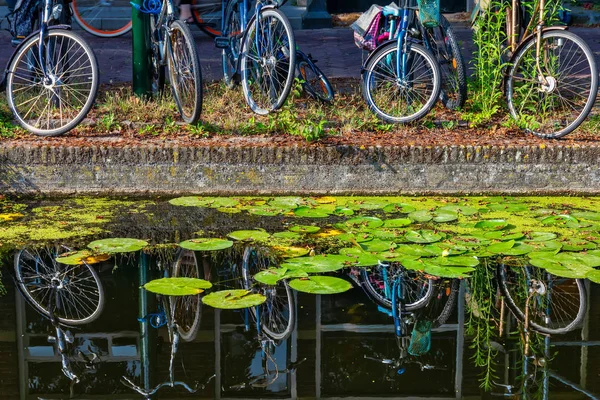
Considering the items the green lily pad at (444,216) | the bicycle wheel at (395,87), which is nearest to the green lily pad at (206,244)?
the green lily pad at (444,216)

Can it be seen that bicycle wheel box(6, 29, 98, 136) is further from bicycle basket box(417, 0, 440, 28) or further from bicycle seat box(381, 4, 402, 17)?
bicycle basket box(417, 0, 440, 28)

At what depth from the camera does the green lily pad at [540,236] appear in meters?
5.20

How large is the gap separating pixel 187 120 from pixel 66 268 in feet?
6.29

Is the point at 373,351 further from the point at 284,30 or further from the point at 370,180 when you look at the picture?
the point at 284,30

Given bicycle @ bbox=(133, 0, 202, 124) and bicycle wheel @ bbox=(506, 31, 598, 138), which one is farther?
bicycle wheel @ bbox=(506, 31, 598, 138)

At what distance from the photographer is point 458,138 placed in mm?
6445

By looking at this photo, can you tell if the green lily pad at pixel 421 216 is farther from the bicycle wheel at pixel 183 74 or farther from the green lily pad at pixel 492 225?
the bicycle wheel at pixel 183 74

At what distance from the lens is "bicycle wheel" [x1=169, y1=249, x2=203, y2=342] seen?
4.12 meters

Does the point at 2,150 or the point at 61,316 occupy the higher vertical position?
the point at 2,150

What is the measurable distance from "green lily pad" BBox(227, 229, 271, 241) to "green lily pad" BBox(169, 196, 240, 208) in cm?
59

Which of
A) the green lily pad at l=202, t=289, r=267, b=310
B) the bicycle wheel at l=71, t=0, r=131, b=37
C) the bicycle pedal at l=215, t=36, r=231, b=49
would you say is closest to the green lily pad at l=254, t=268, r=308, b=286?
the green lily pad at l=202, t=289, r=267, b=310

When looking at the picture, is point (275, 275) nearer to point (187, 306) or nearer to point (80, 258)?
point (187, 306)

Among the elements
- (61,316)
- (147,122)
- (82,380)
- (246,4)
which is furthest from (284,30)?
(82,380)

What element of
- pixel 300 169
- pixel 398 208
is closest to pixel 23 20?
pixel 300 169
